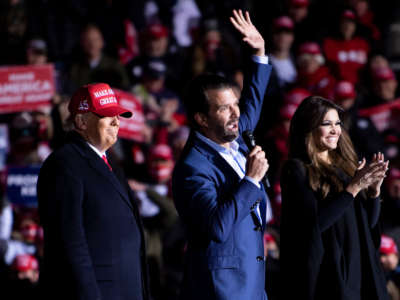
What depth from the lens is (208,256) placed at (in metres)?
3.28

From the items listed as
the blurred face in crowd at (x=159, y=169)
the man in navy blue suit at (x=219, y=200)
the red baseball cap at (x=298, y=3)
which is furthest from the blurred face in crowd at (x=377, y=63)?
the man in navy blue suit at (x=219, y=200)

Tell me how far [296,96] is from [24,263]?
3.16m

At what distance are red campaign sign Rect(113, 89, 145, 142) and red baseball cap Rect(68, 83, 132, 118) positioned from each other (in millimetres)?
3392

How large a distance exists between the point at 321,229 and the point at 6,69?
11.9 ft

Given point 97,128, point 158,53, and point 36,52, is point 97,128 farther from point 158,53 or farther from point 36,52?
point 158,53

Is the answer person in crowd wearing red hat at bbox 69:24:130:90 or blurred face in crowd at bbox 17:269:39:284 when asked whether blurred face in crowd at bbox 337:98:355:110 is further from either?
blurred face in crowd at bbox 17:269:39:284

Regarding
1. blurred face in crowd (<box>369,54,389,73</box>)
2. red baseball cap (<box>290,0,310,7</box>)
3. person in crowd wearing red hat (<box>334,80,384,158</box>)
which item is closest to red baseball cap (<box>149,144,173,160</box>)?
person in crowd wearing red hat (<box>334,80,384,158</box>)

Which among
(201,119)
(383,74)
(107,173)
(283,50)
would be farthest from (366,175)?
(283,50)

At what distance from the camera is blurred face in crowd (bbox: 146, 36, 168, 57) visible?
8797 millimetres

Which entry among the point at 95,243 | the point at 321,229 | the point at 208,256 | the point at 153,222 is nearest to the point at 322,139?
the point at 321,229

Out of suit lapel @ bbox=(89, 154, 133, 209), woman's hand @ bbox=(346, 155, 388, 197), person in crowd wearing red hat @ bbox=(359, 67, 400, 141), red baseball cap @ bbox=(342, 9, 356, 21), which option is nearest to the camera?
suit lapel @ bbox=(89, 154, 133, 209)

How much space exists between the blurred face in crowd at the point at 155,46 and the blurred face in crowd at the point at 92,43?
26.1 inches

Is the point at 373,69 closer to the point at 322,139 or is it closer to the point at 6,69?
the point at 6,69

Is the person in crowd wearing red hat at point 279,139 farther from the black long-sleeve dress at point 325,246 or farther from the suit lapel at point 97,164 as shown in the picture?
the suit lapel at point 97,164
